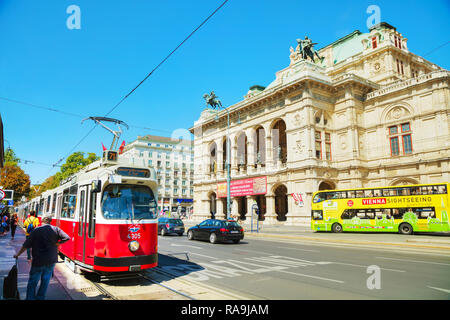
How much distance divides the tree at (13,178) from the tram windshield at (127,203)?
1973 inches

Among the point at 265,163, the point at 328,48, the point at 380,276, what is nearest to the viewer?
the point at 380,276

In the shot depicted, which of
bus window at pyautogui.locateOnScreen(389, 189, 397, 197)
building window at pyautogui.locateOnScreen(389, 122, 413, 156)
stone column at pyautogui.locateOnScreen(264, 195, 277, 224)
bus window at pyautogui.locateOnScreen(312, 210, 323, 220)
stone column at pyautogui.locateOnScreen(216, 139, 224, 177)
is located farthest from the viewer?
stone column at pyautogui.locateOnScreen(216, 139, 224, 177)

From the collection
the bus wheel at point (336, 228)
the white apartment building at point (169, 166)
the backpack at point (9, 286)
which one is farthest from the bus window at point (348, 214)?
the white apartment building at point (169, 166)

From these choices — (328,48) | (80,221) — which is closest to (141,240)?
(80,221)

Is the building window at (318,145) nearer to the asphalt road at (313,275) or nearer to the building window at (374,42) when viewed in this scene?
the building window at (374,42)

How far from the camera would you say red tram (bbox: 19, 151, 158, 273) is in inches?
287

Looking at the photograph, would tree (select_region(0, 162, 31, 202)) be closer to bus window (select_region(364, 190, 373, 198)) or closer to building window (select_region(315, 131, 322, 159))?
building window (select_region(315, 131, 322, 159))

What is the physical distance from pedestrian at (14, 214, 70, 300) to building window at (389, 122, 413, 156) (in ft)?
116

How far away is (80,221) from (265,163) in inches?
1244

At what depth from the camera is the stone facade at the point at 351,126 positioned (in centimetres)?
3061

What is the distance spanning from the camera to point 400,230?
2173 centimetres

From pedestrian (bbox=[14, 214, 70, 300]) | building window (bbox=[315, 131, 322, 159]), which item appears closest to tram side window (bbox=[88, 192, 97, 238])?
pedestrian (bbox=[14, 214, 70, 300])
